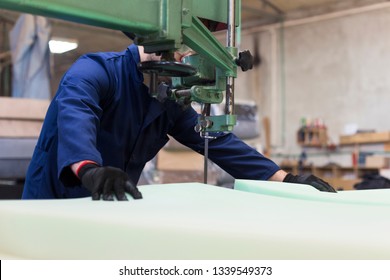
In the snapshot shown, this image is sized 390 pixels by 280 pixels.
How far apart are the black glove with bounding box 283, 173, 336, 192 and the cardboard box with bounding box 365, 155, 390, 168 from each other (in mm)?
4763

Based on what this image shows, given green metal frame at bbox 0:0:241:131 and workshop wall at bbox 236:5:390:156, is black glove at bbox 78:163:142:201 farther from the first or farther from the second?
workshop wall at bbox 236:5:390:156

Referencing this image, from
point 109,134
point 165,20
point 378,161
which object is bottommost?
point 378,161

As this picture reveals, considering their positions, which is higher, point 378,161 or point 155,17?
point 155,17

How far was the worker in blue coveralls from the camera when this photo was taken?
0.94 metres

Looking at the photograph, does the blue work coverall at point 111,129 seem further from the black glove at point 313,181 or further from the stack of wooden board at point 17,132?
the stack of wooden board at point 17,132

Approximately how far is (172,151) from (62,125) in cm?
180

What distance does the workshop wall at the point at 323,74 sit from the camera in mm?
6270

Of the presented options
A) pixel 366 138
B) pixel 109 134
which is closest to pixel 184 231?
pixel 109 134

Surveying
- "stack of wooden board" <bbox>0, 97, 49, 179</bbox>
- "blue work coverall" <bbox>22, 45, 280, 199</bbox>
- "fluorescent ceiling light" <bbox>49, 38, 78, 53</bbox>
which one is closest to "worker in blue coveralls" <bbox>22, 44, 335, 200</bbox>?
"blue work coverall" <bbox>22, 45, 280, 199</bbox>

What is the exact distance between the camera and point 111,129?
49.3 inches

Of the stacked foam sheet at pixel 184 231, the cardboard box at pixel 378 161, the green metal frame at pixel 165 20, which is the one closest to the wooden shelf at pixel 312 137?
the cardboard box at pixel 378 161

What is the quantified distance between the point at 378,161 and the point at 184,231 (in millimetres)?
5564

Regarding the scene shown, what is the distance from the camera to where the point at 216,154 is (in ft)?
4.67

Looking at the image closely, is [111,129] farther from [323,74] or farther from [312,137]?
[323,74]
